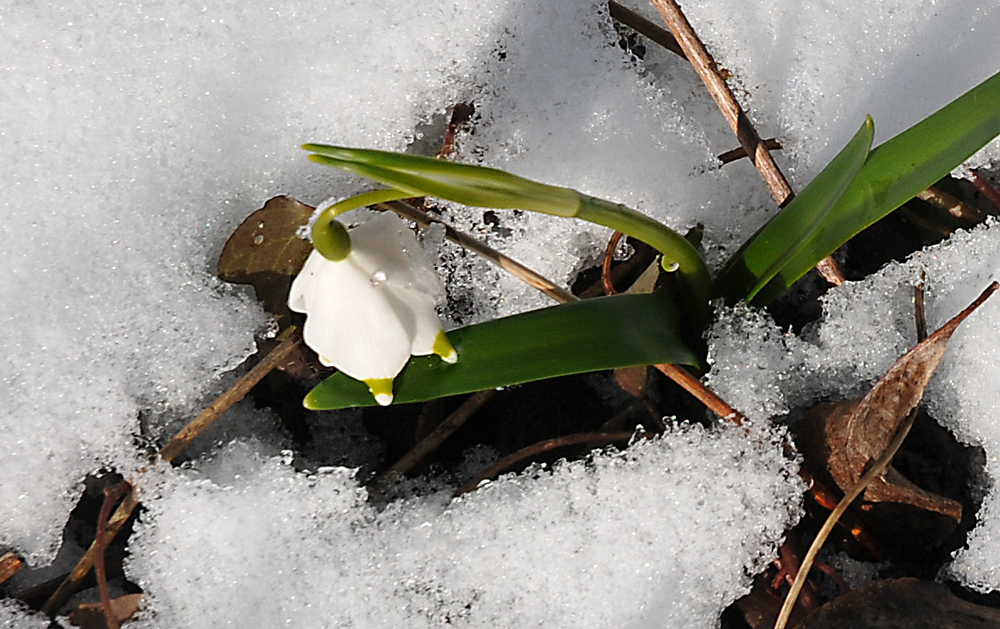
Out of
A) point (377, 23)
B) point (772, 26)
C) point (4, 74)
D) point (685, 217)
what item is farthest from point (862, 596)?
point (4, 74)

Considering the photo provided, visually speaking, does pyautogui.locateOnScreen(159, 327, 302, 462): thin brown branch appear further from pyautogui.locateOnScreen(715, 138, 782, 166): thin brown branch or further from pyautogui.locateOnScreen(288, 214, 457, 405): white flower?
pyautogui.locateOnScreen(715, 138, 782, 166): thin brown branch

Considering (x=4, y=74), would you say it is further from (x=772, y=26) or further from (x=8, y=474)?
(x=772, y=26)

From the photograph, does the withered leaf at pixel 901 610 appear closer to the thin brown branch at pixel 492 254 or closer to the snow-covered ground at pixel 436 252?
the snow-covered ground at pixel 436 252

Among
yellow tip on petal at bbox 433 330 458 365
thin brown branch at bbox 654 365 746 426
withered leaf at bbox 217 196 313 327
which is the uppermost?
thin brown branch at bbox 654 365 746 426

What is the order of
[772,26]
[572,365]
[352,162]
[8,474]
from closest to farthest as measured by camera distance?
[352,162]
[572,365]
[8,474]
[772,26]

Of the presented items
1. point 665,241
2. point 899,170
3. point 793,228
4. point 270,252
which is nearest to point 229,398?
point 270,252

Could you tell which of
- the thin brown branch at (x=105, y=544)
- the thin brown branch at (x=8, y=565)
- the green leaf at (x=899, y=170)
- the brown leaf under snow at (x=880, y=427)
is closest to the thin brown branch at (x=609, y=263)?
the green leaf at (x=899, y=170)

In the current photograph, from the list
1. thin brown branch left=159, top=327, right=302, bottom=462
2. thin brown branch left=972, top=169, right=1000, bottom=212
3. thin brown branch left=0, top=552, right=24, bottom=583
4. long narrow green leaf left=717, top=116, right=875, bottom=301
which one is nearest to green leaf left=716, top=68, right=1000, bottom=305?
long narrow green leaf left=717, top=116, right=875, bottom=301
